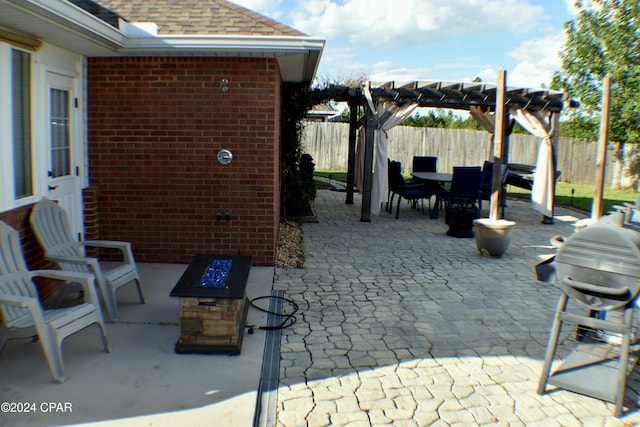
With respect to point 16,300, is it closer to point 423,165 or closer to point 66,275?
point 66,275

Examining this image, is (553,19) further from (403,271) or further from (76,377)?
(76,377)

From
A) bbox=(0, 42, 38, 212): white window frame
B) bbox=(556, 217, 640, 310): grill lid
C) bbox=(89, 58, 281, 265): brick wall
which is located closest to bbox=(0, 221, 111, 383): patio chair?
bbox=(0, 42, 38, 212): white window frame

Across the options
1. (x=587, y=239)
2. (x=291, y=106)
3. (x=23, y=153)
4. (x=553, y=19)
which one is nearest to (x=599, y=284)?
(x=587, y=239)

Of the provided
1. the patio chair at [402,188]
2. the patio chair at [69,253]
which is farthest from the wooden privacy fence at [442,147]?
the patio chair at [69,253]

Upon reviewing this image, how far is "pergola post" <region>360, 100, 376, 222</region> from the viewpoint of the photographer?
1038 centimetres

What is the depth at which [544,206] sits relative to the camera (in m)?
10.6

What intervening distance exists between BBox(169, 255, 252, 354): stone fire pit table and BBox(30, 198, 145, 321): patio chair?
2.97 ft

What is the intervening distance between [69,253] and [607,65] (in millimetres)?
18533

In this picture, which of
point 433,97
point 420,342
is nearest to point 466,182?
point 433,97

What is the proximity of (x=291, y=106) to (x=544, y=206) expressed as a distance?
5.48 metres

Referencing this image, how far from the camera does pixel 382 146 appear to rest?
10391mm

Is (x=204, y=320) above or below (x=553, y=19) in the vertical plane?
below

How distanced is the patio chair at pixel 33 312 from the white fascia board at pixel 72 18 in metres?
1.67

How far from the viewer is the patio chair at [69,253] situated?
4.69 metres
